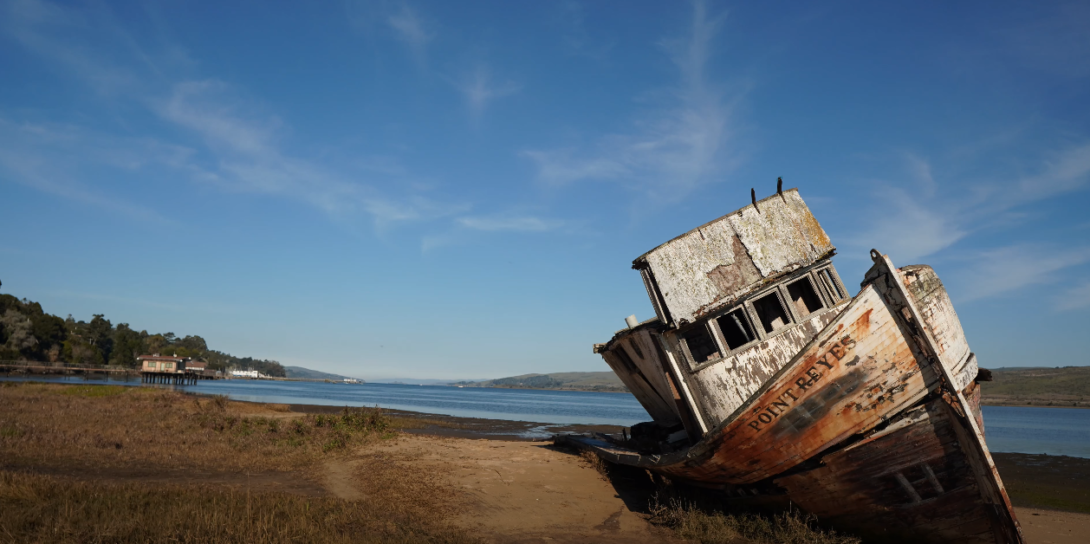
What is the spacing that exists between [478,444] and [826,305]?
34.2ft

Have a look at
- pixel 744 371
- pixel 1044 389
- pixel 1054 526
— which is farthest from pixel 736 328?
pixel 1044 389

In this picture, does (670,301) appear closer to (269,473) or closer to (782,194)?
(782,194)

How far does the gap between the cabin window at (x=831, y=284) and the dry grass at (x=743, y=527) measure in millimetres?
3449

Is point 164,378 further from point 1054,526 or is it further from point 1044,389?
point 1044,389

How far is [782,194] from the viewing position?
9891mm

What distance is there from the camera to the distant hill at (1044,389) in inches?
3135

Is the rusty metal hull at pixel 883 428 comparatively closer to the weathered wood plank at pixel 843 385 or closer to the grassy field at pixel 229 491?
the weathered wood plank at pixel 843 385

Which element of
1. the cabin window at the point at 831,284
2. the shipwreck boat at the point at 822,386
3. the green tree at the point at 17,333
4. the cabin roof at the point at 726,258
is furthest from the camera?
the green tree at the point at 17,333

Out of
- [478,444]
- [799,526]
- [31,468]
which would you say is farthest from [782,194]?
[31,468]

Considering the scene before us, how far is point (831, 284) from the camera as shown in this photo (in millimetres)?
9523

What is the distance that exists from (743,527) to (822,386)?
107 inches

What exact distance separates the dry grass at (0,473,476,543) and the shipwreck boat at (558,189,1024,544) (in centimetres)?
402

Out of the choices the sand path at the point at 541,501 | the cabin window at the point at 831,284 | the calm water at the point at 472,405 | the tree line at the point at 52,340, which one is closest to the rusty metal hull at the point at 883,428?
the cabin window at the point at 831,284

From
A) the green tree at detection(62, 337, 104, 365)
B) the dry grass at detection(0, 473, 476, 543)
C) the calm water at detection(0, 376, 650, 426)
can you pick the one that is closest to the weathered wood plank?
the dry grass at detection(0, 473, 476, 543)
